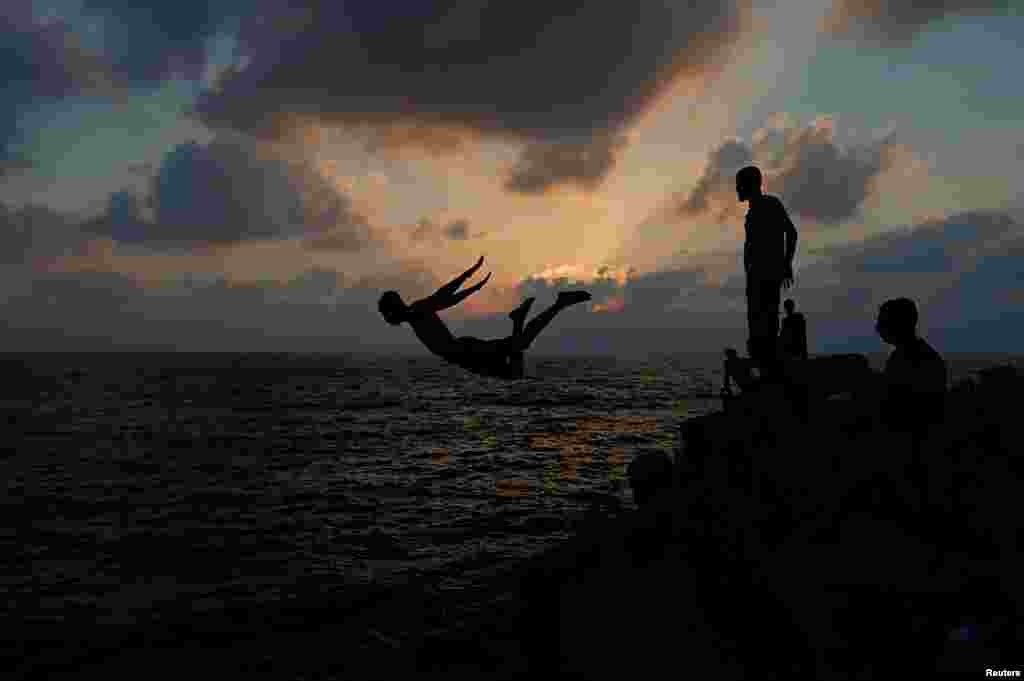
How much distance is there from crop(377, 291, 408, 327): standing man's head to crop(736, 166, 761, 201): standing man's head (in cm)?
598

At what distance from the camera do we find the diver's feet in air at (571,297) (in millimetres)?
8175

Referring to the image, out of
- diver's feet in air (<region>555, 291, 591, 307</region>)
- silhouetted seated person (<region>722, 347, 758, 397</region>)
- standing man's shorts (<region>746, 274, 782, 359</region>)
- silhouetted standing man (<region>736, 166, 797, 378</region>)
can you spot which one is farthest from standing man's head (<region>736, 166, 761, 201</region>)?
diver's feet in air (<region>555, 291, 591, 307</region>)

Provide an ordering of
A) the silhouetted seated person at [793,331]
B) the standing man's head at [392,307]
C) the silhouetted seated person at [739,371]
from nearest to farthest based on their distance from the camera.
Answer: the standing man's head at [392,307] → the silhouetted seated person at [739,371] → the silhouetted seated person at [793,331]

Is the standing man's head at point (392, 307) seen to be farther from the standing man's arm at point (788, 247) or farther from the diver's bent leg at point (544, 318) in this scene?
the standing man's arm at point (788, 247)

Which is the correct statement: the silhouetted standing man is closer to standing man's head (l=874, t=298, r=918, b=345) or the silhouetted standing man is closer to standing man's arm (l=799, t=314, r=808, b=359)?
standing man's head (l=874, t=298, r=918, b=345)

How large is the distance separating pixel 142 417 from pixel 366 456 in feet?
90.4

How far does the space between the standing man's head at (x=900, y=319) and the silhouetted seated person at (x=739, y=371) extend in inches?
180

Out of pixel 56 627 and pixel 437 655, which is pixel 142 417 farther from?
pixel 437 655

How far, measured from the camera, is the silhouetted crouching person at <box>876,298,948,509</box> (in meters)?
6.23

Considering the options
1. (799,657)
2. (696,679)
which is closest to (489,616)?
(696,679)

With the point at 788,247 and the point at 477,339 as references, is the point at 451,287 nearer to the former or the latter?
the point at 477,339

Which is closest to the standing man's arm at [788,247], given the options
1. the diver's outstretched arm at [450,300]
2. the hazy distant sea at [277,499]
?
the diver's outstretched arm at [450,300]

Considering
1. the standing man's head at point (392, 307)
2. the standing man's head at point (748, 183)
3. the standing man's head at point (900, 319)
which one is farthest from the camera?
the standing man's head at point (748, 183)

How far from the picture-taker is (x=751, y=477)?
8531mm
